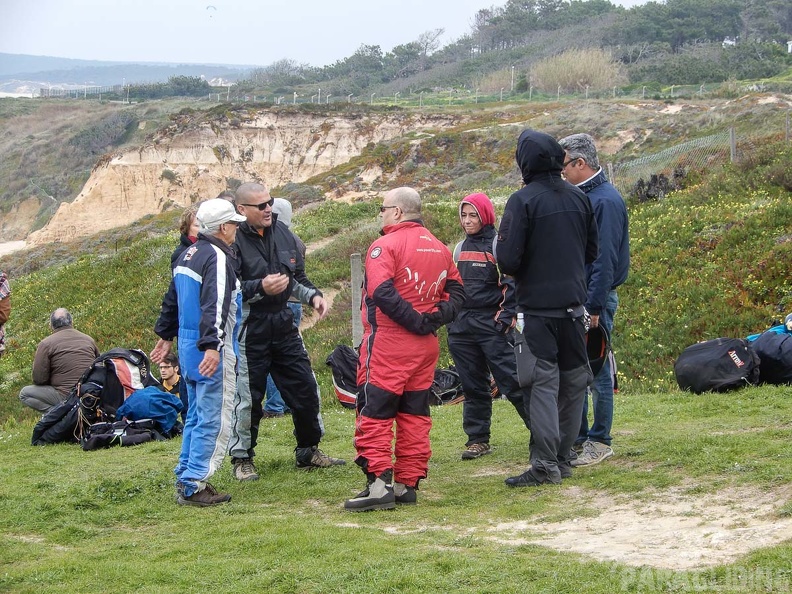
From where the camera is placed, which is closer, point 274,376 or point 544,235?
point 544,235

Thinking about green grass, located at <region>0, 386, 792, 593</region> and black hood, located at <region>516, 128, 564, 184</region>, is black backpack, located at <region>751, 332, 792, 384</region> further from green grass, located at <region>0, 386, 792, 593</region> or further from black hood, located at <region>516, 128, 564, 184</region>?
black hood, located at <region>516, 128, 564, 184</region>

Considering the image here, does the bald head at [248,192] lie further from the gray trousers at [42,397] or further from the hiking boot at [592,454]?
the gray trousers at [42,397]

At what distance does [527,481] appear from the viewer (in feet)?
19.9

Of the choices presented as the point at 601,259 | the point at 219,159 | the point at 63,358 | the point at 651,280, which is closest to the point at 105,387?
the point at 63,358

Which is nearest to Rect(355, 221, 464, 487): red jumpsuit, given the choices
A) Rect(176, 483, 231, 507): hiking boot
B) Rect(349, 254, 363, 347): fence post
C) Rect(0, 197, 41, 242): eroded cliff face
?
Rect(176, 483, 231, 507): hiking boot

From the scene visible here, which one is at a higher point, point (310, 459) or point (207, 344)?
point (207, 344)

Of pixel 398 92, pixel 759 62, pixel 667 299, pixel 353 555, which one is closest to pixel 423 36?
pixel 398 92

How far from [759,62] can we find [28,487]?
69.8 meters

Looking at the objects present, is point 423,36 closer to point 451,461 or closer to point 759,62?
point 759,62

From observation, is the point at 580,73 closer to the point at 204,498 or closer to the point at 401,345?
the point at 401,345

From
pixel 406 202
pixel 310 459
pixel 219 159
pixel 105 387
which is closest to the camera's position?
pixel 406 202

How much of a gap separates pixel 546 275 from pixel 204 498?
2.71m

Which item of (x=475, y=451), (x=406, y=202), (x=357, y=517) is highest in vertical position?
(x=406, y=202)

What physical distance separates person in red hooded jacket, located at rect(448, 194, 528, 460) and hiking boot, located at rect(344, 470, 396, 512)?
1555 mm
